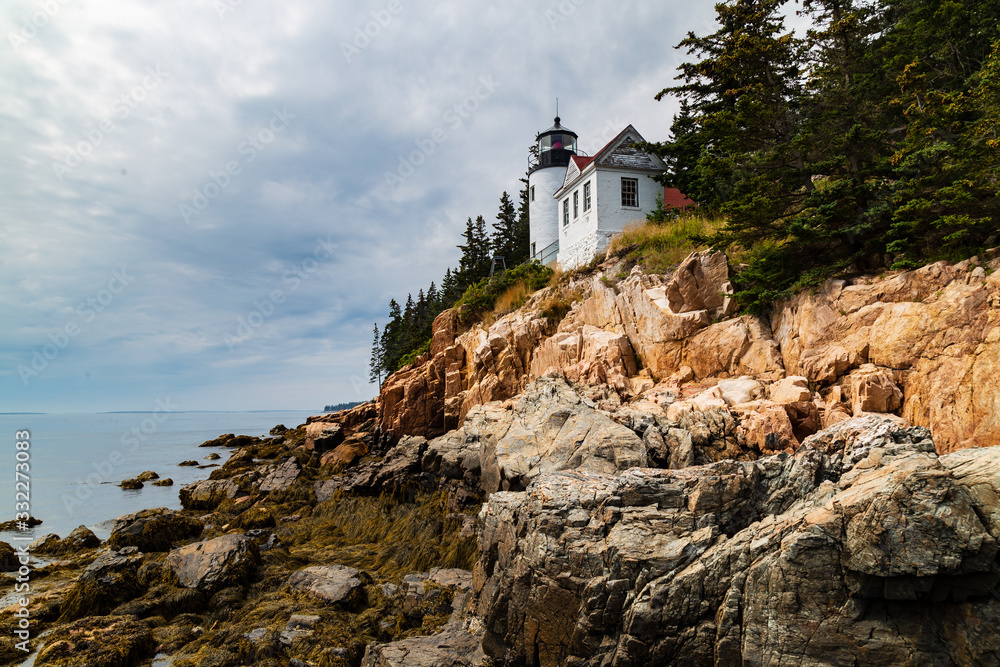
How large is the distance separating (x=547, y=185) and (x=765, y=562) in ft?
102

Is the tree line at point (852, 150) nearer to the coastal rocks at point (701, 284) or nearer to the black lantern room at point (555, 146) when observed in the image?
the coastal rocks at point (701, 284)

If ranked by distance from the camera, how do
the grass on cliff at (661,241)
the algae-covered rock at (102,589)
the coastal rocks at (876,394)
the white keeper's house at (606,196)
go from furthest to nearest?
the white keeper's house at (606,196) → the grass on cliff at (661,241) → the algae-covered rock at (102,589) → the coastal rocks at (876,394)

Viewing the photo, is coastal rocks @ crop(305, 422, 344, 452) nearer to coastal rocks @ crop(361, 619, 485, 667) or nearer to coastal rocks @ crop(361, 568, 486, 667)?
coastal rocks @ crop(361, 568, 486, 667)

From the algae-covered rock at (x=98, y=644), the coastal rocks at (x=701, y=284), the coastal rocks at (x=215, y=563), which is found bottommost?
the algae-covered rock at (x=98, y=644)

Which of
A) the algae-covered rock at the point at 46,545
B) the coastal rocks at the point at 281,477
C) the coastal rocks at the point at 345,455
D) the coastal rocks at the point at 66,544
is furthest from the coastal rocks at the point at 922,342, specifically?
the algae-covered rock at the point at 46,545

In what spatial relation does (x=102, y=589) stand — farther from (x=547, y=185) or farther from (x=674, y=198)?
(x=547, y=185)

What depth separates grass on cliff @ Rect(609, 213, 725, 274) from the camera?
57.5 ft

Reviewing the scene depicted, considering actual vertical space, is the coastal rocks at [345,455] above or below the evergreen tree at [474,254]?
below

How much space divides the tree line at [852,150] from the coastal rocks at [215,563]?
46.0 ft

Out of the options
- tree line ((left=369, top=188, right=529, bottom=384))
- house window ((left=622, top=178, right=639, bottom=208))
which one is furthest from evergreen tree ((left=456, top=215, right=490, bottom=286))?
house window ((left=622, top=178, right=639, bottom=208))

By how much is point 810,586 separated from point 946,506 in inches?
62.7

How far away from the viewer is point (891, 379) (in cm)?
905

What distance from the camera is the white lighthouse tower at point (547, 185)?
32.2m

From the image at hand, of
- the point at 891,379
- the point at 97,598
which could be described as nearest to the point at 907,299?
the point at 891,379
